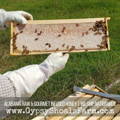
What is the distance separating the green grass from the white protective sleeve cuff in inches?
95.4

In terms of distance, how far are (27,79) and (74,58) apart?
3.61 m

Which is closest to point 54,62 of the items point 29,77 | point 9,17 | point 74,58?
point 29,77

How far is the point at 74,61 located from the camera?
20.7ft

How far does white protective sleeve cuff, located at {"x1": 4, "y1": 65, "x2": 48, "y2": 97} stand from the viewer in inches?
107

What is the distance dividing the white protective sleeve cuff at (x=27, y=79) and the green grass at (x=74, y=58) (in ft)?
7.95

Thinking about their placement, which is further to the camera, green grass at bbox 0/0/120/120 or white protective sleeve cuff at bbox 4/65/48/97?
green grass at bbox 0/0/120/120

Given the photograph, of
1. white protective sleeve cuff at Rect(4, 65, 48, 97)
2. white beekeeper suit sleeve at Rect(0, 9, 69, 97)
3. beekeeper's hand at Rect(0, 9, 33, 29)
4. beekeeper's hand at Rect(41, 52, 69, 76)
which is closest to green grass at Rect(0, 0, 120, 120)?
beekeeper's hand at Rect(0, 9, 33, 29)

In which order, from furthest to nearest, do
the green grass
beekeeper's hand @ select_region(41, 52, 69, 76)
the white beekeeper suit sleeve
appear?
the green grass, beekeeper's hand @ select_region(41, 52, 69, 76), the white beekeeper suit sleeve

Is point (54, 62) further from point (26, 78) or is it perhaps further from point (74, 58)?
point (74, 58)

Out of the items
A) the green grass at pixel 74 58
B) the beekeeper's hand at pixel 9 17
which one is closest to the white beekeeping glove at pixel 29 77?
the beekeeper's hand at pixel 9 17

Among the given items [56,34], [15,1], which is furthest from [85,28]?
[15,1]

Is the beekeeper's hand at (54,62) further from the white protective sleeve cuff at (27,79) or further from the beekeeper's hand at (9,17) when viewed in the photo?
the beekeeper's hand at (9,17)

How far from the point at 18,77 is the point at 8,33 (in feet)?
14.6

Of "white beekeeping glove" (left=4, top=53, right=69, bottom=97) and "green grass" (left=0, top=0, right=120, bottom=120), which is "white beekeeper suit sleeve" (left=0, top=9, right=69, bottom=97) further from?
"green grass" (left=0, top=0, right=120, bottom=120)
